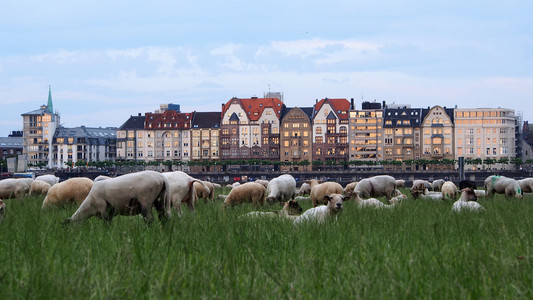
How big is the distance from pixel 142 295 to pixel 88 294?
1.50ft

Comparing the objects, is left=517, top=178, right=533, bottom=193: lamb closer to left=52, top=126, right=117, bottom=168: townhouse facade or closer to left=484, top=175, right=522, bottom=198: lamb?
left=484, top=175, right=522, bottom=198: lamb

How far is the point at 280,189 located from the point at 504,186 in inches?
470

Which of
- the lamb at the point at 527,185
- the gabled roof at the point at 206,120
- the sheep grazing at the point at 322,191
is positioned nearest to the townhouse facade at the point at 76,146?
the gabled roof at the point at 206,120

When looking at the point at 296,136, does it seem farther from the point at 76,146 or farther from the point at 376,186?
the point at 376,186

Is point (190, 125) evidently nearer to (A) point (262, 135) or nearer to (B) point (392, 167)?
(A) point (262, 135)

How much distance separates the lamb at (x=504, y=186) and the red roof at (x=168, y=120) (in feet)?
427

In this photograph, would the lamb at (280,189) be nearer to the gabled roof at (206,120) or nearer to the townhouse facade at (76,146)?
the gabled roof at (206,120)

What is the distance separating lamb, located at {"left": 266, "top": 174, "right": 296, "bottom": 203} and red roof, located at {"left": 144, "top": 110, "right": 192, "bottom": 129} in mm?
132075

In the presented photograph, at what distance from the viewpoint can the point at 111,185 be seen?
1015cm

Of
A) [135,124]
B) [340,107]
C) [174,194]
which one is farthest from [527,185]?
[135,124]

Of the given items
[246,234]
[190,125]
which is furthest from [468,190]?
[190,125]

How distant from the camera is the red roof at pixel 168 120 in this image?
154550mm

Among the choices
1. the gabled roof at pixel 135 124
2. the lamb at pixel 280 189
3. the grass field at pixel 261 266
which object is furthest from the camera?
the gabled roof at pixel 135 124

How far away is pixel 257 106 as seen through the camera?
14825cm
